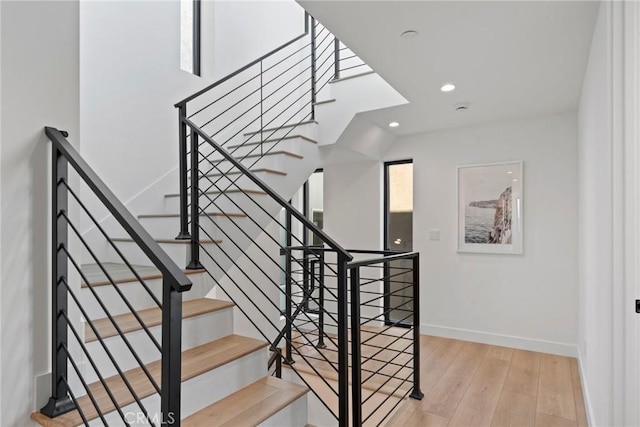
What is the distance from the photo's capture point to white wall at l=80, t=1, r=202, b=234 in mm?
2947

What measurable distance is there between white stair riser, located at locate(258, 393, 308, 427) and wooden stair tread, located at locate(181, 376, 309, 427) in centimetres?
3

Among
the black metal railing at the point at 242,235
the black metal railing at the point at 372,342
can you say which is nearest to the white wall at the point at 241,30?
the black metal railing at the point at 242,235

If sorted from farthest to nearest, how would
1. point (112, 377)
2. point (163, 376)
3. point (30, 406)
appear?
1. point (112, 377)
2. point (30, 406)
3. point (163, 376)

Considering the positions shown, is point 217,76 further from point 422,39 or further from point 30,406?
point 30,406

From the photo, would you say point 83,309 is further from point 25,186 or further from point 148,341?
point 148,341

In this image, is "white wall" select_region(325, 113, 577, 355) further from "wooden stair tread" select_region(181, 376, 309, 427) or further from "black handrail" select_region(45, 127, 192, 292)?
"black handrail" select_region(45, 127, 192, 292)

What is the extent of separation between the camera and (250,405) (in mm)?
1776

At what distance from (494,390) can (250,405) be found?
192 centimetres

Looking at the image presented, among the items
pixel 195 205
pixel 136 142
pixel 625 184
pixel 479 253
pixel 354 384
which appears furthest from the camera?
pixel 479 253

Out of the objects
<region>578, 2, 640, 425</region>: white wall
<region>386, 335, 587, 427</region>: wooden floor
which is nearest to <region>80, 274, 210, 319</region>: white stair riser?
<region>386, 335, 587, 427</region>: wooden floor

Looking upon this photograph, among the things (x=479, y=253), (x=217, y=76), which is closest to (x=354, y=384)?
(x=479, y=253)

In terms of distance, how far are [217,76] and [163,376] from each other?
3699 millimetres

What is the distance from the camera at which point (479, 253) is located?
395 centimetres

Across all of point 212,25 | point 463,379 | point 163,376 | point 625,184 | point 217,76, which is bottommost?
point 463,379
